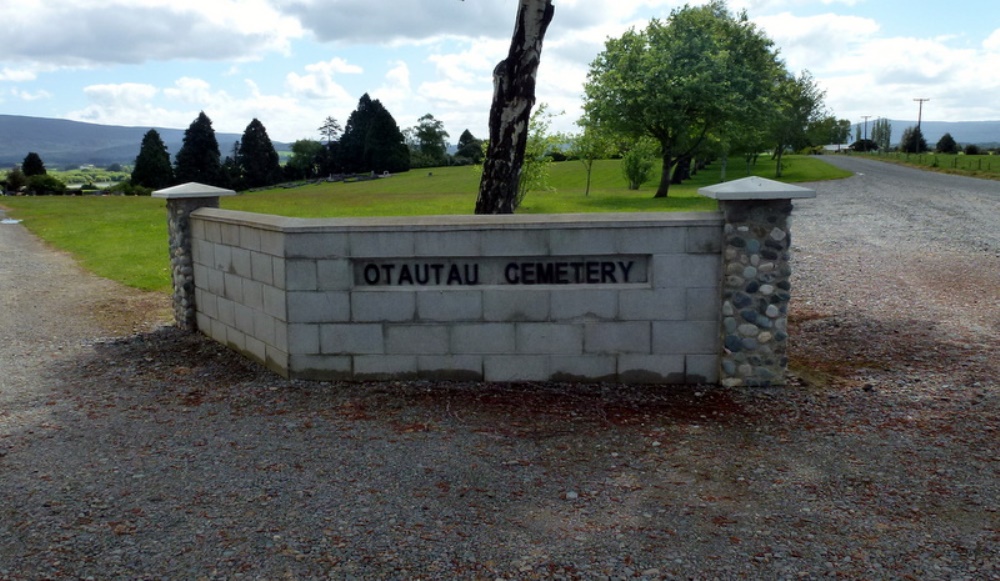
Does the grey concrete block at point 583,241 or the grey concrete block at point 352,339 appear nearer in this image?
the grey concrete block at point 583,241

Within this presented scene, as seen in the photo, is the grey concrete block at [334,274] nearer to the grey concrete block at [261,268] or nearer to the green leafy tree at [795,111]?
the grey concrete block at [261,268]

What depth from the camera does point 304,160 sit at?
306 ft

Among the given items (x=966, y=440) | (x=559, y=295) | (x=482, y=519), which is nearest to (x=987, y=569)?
(x=966, y=440)

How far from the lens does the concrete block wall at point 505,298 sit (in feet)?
25.4

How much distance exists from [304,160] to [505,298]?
89881 millimetres

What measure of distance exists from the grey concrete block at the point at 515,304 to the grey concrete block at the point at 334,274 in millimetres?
1386

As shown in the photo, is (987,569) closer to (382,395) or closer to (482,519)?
(482,519)

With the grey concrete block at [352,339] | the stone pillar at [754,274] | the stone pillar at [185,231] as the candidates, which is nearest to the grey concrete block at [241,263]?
the grey concrete block at [352,339]

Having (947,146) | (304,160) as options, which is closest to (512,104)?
(304,160)

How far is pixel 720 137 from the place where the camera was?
39281 millimetres

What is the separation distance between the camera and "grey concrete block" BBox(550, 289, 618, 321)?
7.80m

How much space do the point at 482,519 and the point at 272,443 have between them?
232 centimetres

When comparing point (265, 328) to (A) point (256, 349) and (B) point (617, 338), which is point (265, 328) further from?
(B) point (617, 338)

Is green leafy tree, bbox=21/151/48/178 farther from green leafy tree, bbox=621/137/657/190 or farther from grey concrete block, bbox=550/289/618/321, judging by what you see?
grey concrete block, bbox=550/289/618/321
